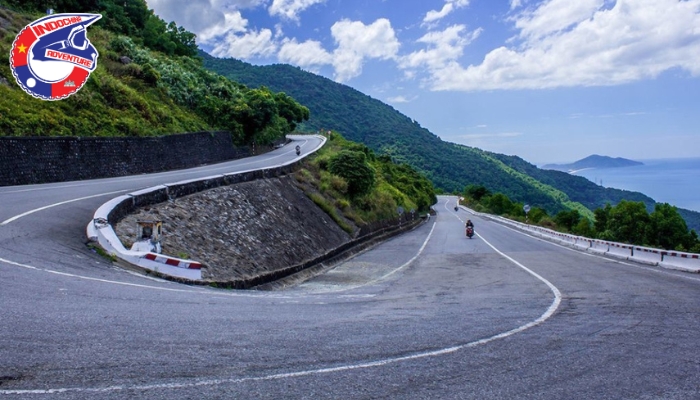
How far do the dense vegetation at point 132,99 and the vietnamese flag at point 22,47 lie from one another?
2.35 feet

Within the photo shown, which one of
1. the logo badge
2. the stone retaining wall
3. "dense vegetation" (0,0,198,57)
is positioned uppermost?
"dense vegetation" (0,0,198,57)

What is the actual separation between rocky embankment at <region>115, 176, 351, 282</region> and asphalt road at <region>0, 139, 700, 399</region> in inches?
119

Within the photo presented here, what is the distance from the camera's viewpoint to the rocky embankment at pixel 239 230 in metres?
14.8

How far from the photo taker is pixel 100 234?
41.5 ft

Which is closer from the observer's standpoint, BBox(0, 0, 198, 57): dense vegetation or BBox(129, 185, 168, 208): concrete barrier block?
→ BBox(129, 185, 168, 208): concrete barrier block

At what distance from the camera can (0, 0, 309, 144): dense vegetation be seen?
27906 mm

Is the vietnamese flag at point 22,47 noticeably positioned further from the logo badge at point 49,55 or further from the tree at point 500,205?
the tree at point 500,205

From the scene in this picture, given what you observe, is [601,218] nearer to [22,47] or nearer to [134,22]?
[134,22]

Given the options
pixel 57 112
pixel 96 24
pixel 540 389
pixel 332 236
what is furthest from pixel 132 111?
pixel 540 389

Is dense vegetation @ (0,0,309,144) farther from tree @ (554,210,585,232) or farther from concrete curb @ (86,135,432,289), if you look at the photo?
tree @ (554,210,585,232)

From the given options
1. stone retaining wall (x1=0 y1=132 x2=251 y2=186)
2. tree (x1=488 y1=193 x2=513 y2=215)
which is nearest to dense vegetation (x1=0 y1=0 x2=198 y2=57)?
stone retaining wall (x1=0 y1=132 x2=251 y2=186)

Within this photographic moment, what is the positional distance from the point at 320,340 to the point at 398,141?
544 feet

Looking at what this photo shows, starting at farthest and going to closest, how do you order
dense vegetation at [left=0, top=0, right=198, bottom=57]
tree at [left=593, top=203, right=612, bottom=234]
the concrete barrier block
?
tree at [left=593, top=203, right=612, bottom=234]
dense vegetation at [left=0, top=0, right=198, bottom=57]
the concrete barrier block

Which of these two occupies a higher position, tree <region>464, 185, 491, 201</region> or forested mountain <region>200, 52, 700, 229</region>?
forested mountain <region>200, 52, 700, 229</region>
